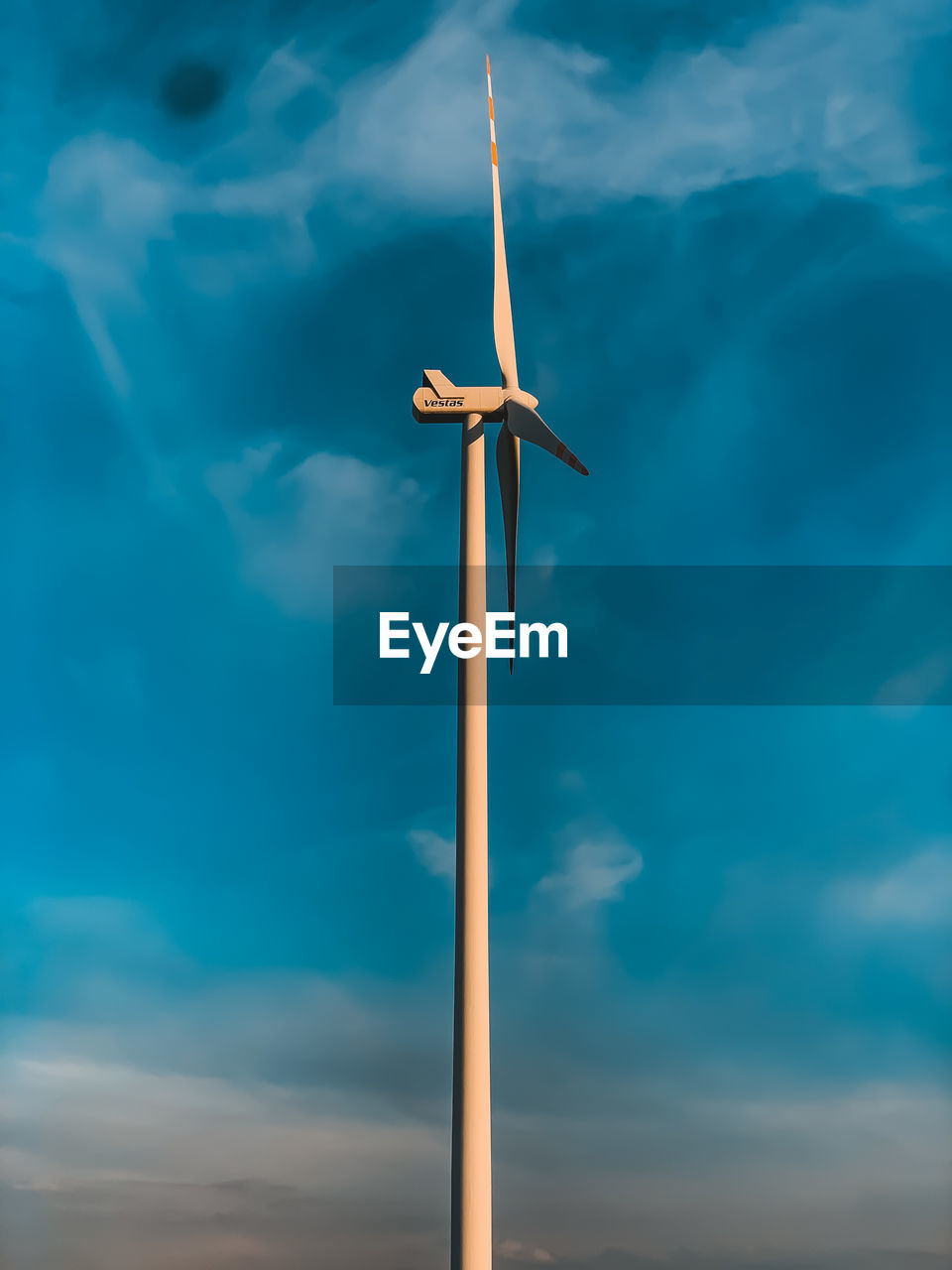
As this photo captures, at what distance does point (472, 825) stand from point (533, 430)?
11.6 meters

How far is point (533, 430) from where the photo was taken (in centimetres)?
3359

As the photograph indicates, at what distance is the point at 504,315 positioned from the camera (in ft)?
124

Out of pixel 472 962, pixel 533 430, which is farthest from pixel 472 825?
pixel 533 430

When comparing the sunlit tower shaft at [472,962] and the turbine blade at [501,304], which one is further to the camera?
the turbine blade at [501,304]

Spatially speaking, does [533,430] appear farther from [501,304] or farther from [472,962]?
[472,962]

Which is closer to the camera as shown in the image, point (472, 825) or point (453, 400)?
point (472, 825)

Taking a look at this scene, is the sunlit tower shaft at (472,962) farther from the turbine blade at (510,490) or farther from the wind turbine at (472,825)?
the turbine blade at (510,490)

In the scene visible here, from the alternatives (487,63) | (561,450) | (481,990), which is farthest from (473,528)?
(487,63)

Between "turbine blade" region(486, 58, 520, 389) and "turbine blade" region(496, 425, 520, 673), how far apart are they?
170 cm

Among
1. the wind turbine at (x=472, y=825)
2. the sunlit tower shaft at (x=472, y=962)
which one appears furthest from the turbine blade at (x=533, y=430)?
the sunlit tower shaft at (x=472, y=962)

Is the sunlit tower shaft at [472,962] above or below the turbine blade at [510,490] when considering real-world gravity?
below

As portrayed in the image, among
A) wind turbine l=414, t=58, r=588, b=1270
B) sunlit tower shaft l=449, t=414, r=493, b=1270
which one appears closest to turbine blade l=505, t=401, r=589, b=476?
wind turbine l=414, t=58, r=588, b=1270

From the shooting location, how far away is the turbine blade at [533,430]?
31703 mm

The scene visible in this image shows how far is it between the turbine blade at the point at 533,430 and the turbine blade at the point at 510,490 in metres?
0.96
